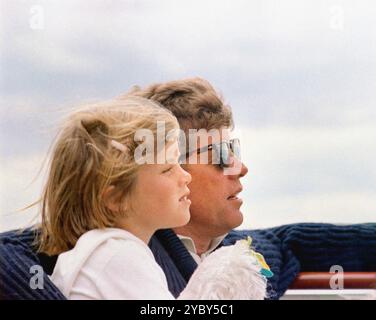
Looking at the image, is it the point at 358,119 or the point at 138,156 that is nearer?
the point at 138,156

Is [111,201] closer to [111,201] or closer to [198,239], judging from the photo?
[111,201]

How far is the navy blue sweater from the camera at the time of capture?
326 cm

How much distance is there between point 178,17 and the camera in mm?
3389

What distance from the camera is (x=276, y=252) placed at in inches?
139

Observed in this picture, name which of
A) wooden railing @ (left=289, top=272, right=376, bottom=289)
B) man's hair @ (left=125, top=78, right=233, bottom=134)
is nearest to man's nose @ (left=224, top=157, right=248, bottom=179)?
man's hair @ (left=125, top=78, right=233, bottom=134)

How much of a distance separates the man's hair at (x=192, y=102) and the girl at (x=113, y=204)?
0.06 m

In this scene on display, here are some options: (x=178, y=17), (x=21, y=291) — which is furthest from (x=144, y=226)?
(x=178, y=17)

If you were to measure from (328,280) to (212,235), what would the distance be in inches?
18.9

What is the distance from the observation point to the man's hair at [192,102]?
335cm

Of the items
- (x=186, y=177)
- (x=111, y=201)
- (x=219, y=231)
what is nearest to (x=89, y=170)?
(x=111, y=201)

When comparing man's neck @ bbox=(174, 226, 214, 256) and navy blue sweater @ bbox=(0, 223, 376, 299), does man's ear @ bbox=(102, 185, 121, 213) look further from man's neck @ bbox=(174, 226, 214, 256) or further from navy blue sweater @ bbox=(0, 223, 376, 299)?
man's neck @ bbox=(174, 226, 214, 256)

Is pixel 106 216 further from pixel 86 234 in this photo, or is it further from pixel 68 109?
pixel 68 109

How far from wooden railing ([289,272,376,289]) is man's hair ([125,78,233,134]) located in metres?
0.65

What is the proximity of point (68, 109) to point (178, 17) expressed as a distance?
538 millimetres
